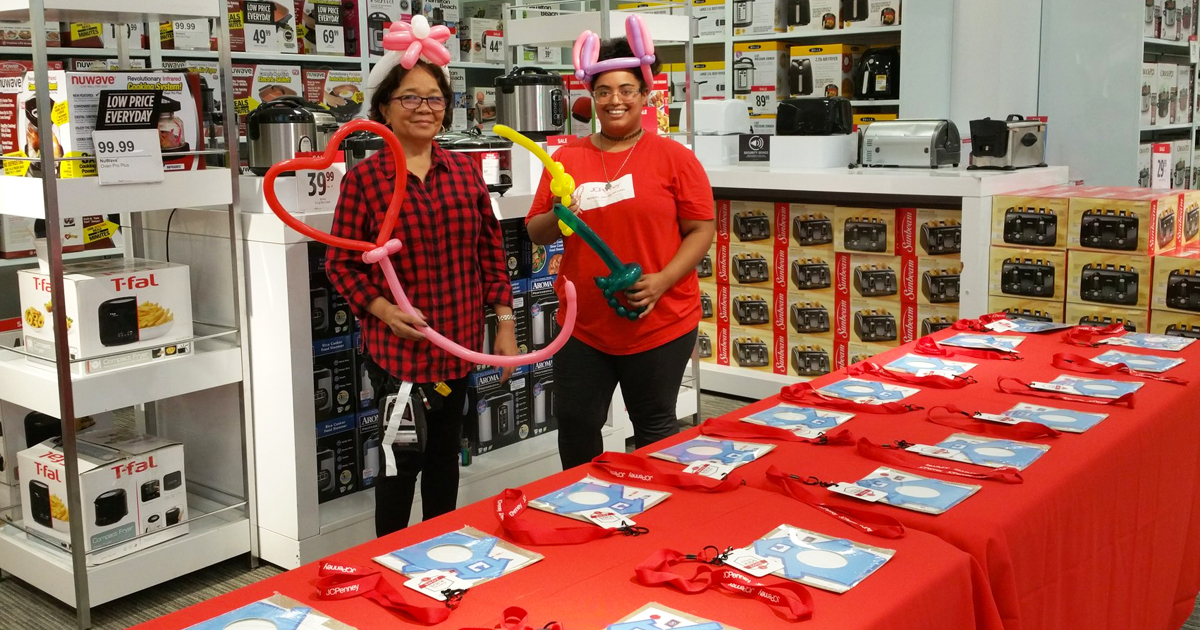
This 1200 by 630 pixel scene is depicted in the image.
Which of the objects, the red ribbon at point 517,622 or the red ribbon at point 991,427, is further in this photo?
the red ribbon at point 991,427

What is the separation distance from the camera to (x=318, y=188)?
3160 mm

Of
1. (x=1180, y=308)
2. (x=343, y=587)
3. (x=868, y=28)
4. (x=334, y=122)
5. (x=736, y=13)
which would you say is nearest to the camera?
(x=343, y=587)

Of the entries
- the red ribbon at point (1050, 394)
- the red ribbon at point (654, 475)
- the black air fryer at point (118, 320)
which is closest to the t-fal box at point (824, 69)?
the red ribbon at point (1050, 394)

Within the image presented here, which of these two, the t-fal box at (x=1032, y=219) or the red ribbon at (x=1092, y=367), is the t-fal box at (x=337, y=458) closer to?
the red ribbon at (x=1092, y=367)

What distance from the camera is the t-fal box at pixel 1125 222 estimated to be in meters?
3.78

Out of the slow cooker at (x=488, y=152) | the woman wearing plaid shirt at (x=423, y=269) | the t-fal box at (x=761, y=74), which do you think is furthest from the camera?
the t-fal box at (x=761, y=74)

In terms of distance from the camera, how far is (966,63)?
5324 mm

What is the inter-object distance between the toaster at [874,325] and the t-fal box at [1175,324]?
1056 millimetres

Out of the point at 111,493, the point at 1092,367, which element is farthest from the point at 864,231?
the point at 111,493

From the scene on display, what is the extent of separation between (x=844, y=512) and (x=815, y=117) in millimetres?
3467

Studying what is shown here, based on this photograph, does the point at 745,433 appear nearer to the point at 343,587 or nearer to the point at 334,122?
the point at 343,587

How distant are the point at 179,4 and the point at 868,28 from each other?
4.61 metres

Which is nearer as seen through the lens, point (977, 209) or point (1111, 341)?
point (1111, 341)

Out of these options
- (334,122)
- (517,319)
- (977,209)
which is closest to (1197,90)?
(977,209)
